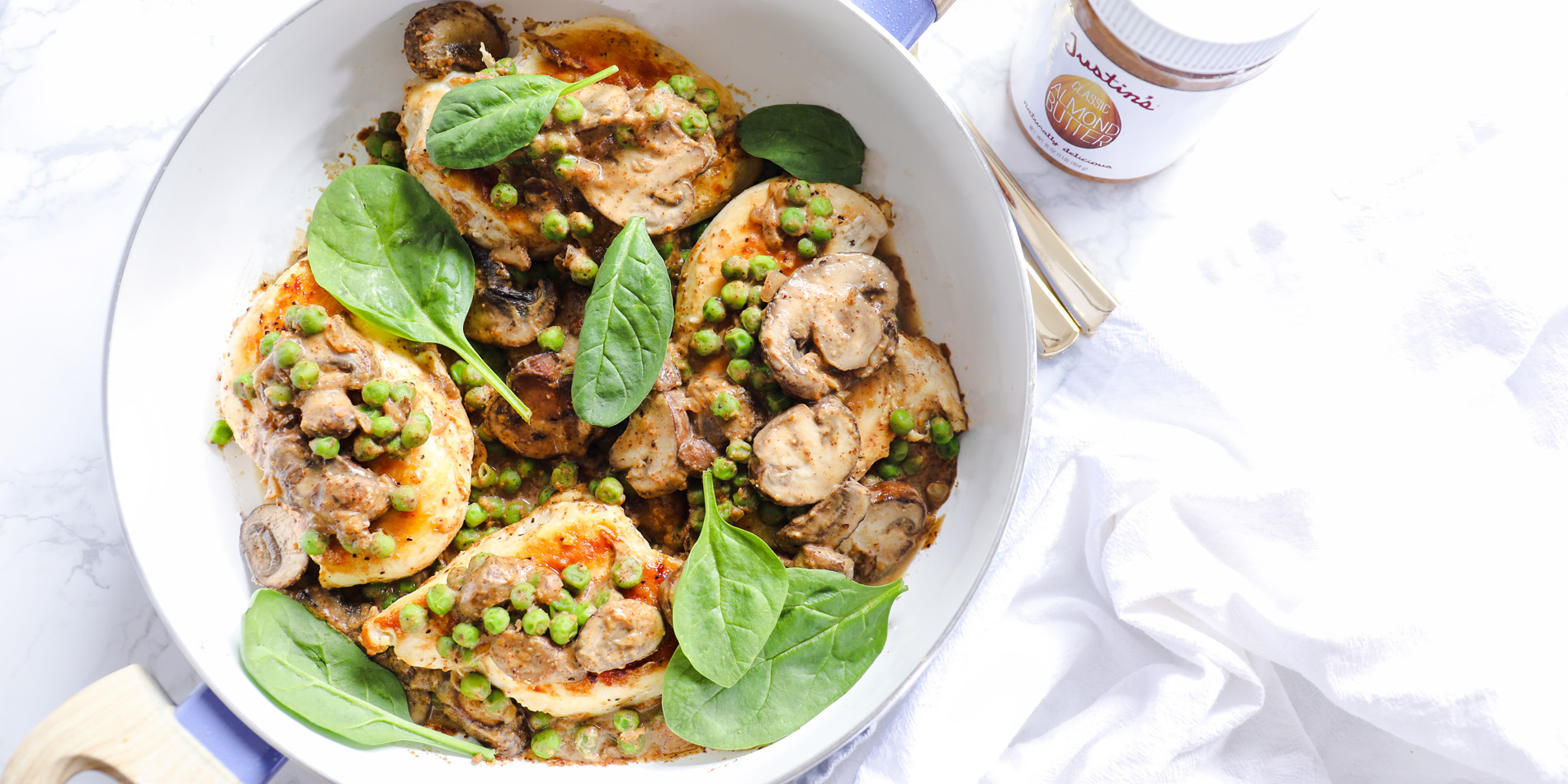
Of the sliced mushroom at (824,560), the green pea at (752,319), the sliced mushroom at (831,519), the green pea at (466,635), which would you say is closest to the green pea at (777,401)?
the green pea at (752,319)

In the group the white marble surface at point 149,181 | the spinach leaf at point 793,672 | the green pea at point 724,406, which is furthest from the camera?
the white marble surface at point 149,181

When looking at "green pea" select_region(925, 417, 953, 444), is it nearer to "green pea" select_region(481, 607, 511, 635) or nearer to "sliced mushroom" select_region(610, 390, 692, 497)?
"sliced mushroom" select_region(610, 390, 692, 497)

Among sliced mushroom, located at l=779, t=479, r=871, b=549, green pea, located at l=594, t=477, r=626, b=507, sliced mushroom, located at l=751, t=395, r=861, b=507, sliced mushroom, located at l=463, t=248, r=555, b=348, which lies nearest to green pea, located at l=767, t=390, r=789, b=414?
sliced mushroom, located at l=751, t=395, r=861, b=507

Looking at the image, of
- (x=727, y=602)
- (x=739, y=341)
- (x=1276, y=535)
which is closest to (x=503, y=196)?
(x=739, y=341)

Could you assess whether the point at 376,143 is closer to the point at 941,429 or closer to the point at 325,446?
the point at 325,446

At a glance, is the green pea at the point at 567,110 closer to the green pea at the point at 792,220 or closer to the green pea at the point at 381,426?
the green pea at the point at 792,220
